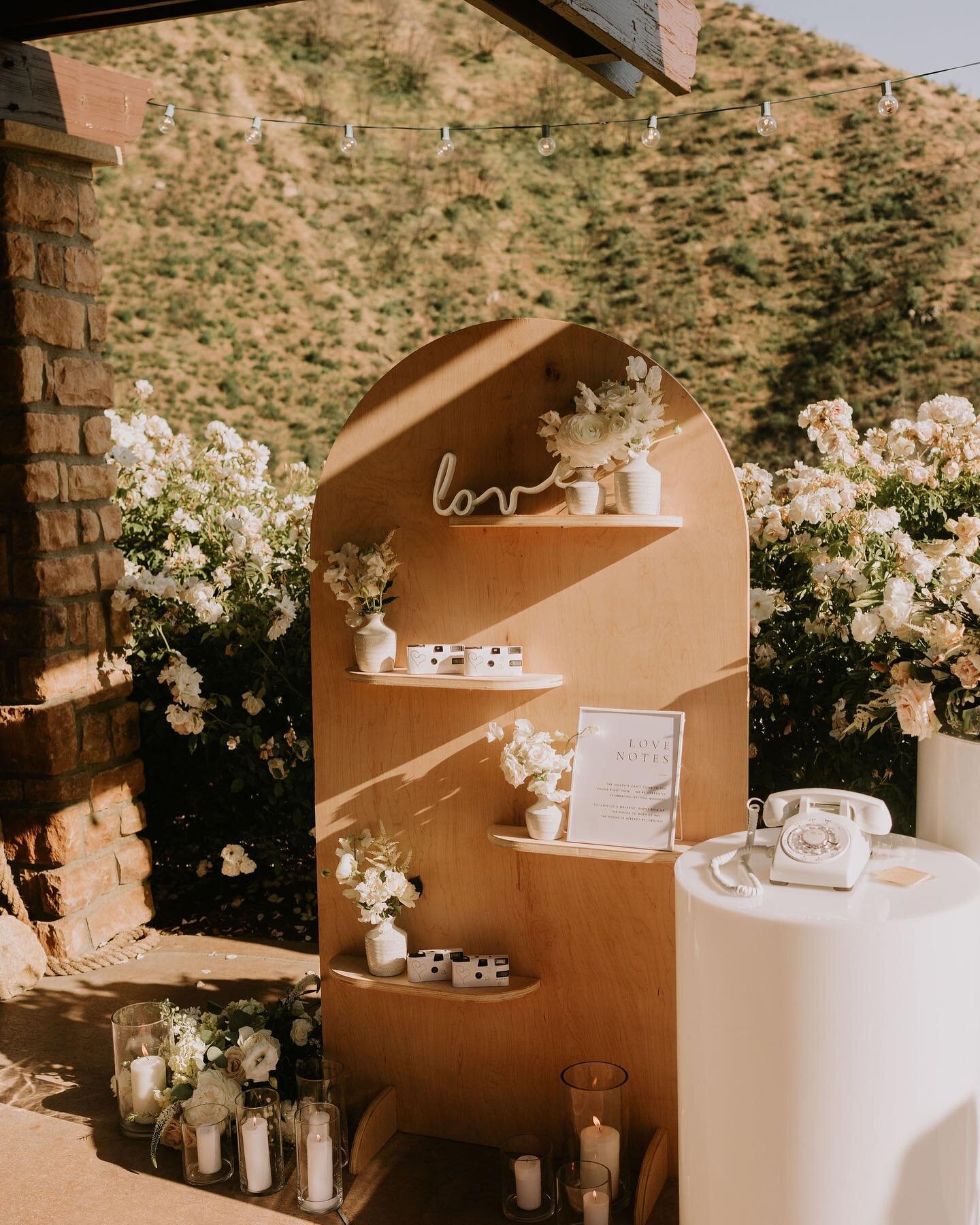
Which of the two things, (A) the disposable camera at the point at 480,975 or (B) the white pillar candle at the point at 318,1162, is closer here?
(B) the white pillar candle at the point at 318,1162

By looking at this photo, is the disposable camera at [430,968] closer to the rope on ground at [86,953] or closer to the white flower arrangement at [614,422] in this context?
the white flower arrangement at [614,422]

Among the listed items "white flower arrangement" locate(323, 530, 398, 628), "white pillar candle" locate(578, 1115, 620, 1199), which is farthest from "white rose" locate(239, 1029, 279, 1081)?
"white flower arrangement" locate(323, 530, 398, 628)

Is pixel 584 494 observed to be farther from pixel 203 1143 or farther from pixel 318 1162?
pixel 203 1143

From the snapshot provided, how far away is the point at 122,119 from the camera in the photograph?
3.46 m

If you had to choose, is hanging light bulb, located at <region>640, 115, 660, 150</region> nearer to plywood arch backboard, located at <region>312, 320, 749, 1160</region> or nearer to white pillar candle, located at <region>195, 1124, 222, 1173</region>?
plywood arch backboard, located at <region>312, 320, 749, 1160</region>

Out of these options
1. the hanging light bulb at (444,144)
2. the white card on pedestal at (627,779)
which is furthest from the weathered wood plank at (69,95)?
the white card on pedestal at (627,779)

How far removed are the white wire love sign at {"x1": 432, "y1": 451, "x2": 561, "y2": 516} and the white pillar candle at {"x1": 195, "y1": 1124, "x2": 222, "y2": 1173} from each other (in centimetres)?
143

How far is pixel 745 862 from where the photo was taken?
1.95 metres

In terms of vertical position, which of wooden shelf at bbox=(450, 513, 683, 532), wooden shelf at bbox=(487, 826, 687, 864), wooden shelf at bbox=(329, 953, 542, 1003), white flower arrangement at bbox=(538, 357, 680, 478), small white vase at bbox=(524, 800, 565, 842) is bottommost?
wooden shelf at bbox=(329, 953, 542, 1003)

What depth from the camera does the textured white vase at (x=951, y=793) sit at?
6.77 feet

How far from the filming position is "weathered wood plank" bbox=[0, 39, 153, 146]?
312 centimetres

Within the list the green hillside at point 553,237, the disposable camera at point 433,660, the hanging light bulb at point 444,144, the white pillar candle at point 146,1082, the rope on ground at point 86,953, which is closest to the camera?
the disposable camera at point 433,660

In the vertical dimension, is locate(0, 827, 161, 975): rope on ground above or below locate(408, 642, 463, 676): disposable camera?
below

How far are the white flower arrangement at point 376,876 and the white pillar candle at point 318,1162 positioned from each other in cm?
44
